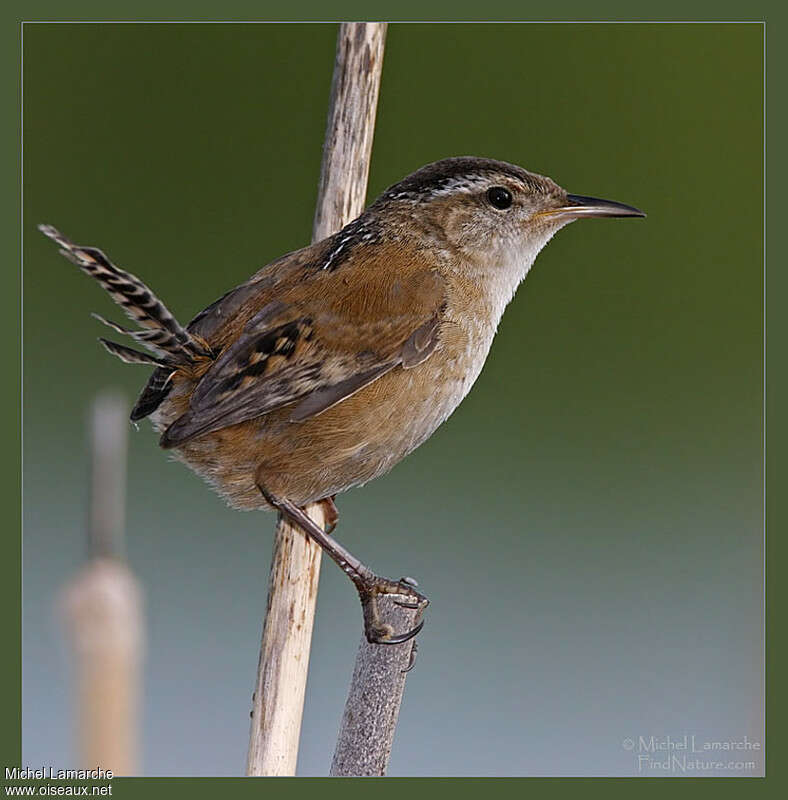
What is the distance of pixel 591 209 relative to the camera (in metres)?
3.21

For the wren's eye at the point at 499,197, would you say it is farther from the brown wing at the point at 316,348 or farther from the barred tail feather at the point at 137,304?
the barred tail feather at the point at 137,304

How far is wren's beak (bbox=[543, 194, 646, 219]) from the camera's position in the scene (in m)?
3.20

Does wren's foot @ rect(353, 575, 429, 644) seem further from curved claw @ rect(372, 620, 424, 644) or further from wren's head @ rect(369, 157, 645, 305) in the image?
wren's head @ rect(369, 157, 645, 305)

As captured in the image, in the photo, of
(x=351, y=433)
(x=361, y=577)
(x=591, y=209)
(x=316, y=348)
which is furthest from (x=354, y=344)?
(x=591, y=209)

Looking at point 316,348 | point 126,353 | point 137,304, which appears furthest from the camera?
point 316,348

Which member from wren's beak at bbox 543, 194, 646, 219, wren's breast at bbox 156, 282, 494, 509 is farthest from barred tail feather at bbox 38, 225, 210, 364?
wren's beak at bbox 543, 194, 646, 219

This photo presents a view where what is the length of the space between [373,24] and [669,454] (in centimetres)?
191

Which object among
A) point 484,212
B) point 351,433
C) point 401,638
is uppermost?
point 484,212

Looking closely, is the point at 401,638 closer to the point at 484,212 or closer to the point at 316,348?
the point at 316,348

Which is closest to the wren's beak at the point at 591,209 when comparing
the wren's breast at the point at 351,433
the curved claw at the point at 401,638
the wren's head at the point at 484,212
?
the wren's head at the point at 484,212

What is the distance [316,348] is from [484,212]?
72 cm

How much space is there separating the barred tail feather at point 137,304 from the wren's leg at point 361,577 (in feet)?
1.67

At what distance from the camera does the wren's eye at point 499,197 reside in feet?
10.4

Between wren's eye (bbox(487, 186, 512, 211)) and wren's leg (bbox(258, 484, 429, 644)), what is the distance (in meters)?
1.13
